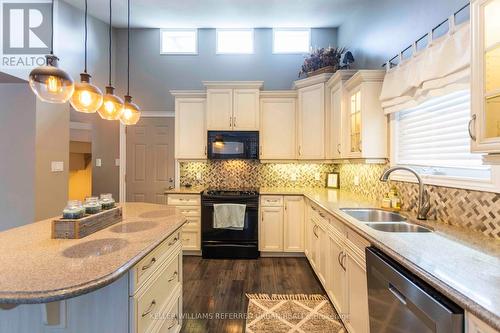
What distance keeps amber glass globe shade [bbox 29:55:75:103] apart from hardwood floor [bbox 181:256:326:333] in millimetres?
1983

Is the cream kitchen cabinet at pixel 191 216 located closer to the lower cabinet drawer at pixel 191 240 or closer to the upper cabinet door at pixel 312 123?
the lower cabinet drawer at pixel 191 240

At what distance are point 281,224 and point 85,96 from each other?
9.02 feet

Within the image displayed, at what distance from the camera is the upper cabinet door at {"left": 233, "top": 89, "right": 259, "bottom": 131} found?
147 inches

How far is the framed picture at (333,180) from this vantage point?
3.82 meters

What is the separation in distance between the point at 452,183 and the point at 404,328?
3.50ft

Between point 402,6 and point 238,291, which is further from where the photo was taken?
point 238,291

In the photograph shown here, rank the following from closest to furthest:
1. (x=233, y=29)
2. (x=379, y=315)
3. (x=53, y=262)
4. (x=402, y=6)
A: (x=53, y=262), (x=379, y=315), (x=402, y=6), (x=233, y=29)

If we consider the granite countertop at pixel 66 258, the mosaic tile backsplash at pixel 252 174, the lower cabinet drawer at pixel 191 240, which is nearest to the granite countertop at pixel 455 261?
the granite countertop at pixel 66 258

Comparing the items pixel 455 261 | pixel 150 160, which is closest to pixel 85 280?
pixel 455 261

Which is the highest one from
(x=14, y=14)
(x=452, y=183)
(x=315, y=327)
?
(x=14, y=14)

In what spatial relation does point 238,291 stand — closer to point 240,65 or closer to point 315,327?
point 315,327

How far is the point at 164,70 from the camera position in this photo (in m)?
4.30

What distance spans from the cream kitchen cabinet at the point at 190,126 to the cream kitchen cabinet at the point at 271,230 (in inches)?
53.9

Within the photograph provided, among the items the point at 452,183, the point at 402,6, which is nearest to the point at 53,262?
the point at 452,183
